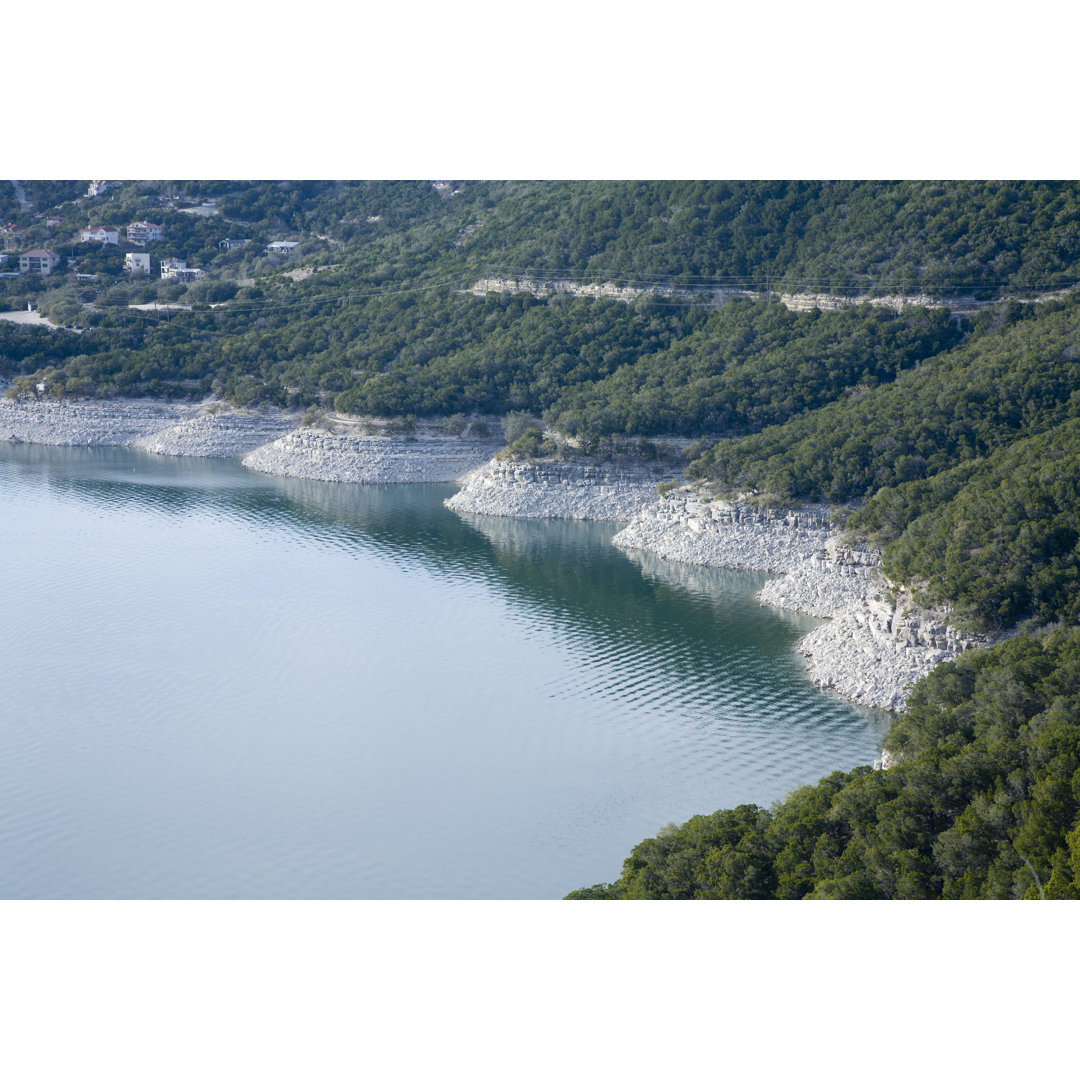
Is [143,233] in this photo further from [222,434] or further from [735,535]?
[735,535]

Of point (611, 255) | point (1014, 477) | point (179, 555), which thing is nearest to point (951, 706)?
point (1014, 477)

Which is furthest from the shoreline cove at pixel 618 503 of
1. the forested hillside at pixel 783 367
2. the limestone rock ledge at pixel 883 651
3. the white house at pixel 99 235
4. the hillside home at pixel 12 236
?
the hillside home at pixel 12 236

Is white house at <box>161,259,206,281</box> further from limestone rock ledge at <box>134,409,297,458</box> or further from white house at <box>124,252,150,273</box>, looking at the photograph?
limestone rock ledge at <box>134,409,297,458</box>

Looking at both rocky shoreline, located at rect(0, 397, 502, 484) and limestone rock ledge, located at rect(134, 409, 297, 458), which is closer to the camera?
rocky shoreline, located at rect(0, 397, 502, 484)

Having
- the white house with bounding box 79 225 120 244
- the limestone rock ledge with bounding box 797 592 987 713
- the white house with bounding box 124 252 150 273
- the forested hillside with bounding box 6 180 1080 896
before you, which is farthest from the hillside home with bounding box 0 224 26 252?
the limestone rock ledge with bounding box 797 592 987 713

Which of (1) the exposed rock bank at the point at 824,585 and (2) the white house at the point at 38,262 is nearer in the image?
(1) the exposed rock bank at the point at 824,585

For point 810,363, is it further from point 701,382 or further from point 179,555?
point 179,555

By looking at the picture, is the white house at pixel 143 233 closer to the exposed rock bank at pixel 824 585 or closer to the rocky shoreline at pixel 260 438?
the rocky shoreline at pixel 260 438

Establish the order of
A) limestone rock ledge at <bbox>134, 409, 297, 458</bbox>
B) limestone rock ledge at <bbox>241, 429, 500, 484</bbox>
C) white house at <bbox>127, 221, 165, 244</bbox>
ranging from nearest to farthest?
limestone rock ledge at <bbox>241, 429, 500, 484</bbox>, limestone rock ledge at <bbox>134, 409, 297, 458</bbox>, white house at <bbox>127, 221, 165, 244</bbox>
